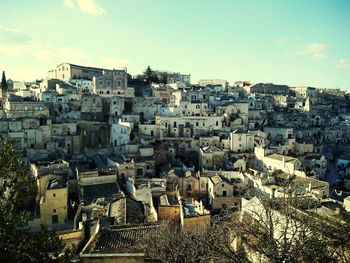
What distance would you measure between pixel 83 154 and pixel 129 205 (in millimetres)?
20307

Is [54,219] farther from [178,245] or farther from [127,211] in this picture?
[178,245]

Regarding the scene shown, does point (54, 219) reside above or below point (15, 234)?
below

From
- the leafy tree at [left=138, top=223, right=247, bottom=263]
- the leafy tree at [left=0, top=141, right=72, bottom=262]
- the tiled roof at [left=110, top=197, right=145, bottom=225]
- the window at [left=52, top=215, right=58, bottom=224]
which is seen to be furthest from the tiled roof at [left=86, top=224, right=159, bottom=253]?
the window at [left=52, top=215, right=58, bottom=224]

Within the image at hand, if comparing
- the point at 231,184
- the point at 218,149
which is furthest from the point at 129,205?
the point at 218,149

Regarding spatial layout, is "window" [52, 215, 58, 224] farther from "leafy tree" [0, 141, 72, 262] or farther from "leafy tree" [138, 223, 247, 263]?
"leafy tree" [0, 141, 72, 262]

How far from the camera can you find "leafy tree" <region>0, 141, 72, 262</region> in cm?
1002

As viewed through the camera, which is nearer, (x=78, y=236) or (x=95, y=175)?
(x=78, y=236)

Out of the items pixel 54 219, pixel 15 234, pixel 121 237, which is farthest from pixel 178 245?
pixel 54 219

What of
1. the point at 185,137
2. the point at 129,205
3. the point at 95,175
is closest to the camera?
the point at 129,205

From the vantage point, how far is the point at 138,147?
132 ft

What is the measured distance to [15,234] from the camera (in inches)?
419

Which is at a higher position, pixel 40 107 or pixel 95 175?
pixel 40 107

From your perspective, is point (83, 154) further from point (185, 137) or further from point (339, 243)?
point (339, 243)

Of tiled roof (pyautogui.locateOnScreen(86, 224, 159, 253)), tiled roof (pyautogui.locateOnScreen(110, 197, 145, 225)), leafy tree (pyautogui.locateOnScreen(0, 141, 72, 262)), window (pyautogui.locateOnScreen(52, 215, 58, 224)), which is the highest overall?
leafy tree (pyautogui.locateOnScreen(0, 141, 72, 262))
